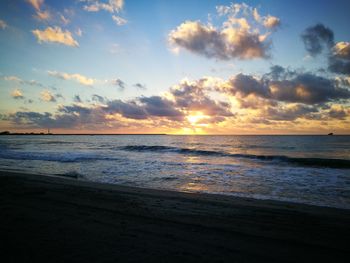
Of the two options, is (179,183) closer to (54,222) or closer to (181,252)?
(54,222)

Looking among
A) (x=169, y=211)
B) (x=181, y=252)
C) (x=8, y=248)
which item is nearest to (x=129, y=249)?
(x=181, y=252)

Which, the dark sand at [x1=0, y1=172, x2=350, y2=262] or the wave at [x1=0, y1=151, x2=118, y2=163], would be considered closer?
the dark sand at [x1=0, y1=172, x2=350, y2=262]

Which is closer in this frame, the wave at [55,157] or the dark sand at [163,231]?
the dark sand at [163,231]

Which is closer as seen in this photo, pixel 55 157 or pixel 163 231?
pixel 163 231

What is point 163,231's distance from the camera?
512 centimetres

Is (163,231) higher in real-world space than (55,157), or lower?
higher

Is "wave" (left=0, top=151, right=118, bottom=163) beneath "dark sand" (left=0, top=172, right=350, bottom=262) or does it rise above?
beneath

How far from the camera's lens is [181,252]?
4.07 metres

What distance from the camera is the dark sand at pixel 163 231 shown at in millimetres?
3994

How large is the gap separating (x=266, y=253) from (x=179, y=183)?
392 inches

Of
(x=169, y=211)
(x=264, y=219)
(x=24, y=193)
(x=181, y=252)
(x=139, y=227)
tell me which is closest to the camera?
(x=181, y=252)

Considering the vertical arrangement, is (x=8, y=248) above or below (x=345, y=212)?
above

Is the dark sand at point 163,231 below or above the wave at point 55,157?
above

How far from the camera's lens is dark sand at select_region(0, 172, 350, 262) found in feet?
13.1
